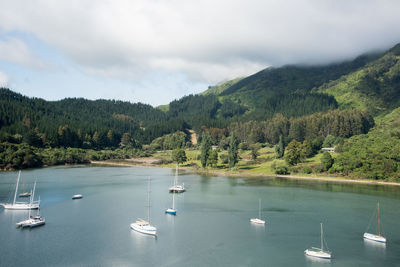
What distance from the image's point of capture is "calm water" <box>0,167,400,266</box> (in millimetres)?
45594

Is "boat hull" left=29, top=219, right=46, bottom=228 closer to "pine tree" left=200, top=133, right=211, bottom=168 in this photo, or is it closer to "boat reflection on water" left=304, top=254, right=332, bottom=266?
"boat reflection on water" left=304, top=254, right=332, bottom=266

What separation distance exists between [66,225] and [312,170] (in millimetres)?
95862

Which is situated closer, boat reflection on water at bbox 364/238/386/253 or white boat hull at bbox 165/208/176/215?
boat reflection on water at bbox 364/238/386/253

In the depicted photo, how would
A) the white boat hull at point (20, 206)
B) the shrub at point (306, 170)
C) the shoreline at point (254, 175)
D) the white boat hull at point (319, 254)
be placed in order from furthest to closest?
1. the shrub at point (306, 170)
2. the shoreline at point (254, 175)
3. the white boat hull at point (20, 206)
4. the white boat hull at point (319, 254)

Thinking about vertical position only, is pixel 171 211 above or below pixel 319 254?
above

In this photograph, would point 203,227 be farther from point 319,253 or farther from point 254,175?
point 254,175

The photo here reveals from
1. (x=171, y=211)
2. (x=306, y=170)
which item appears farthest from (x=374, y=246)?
(x=306, y=170)

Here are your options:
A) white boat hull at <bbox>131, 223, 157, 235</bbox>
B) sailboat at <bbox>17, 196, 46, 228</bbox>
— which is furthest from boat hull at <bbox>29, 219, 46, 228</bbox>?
white boat hull at <bbox>131, 223, 157, 235</bbox>

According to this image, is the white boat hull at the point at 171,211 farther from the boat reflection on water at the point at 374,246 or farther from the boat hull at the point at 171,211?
the boat reflection on water at the point at 374,246

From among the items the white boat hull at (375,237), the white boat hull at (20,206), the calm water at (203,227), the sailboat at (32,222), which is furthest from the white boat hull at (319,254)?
the white boat hull at (20,206)

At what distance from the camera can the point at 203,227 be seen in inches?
2362

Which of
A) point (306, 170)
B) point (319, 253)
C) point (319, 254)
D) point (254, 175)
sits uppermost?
point (306, 170)

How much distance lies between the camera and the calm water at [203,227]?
45594mm

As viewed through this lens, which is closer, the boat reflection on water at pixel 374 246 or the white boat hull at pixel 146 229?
the boat reflection on water at pixel 374 246
